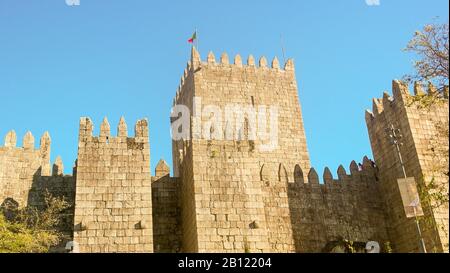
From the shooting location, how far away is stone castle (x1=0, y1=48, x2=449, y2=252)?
42.4 feet

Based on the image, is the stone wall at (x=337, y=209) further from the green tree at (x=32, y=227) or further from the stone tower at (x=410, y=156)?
the green tree at (x=32, y=227)

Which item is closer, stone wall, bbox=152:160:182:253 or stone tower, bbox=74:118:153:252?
stone tower, bbox=74:118:153:252

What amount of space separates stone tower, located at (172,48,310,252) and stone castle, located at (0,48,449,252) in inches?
1.3

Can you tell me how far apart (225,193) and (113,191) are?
2.98 metres

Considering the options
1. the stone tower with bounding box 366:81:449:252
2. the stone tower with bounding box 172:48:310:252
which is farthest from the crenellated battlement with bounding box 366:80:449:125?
the stone tower with bounding box 172:48:310:252

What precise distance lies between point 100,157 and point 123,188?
3.70ft

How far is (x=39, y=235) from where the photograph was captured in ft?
42.8

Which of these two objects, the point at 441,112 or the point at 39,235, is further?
the point at 441,112

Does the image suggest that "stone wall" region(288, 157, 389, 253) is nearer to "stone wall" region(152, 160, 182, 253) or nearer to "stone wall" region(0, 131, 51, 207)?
"stone wall" region(152, 160, 182, 253)

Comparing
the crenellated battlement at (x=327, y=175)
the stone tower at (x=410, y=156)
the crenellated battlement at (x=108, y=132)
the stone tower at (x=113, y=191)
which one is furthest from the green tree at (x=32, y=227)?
the stone tower at (x=410, y=156)

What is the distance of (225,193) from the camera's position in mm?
13633

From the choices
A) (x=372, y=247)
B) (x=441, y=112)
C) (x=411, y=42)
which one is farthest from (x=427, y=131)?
(x=411, y=42)
